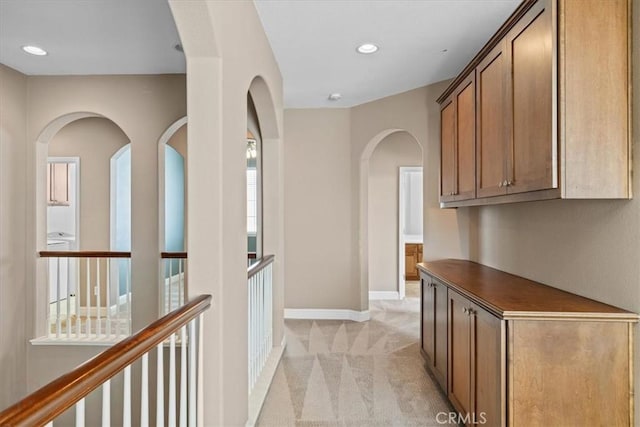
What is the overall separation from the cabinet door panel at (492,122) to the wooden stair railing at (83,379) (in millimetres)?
1915

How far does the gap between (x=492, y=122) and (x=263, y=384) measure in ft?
7.86

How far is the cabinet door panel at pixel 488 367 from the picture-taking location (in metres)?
1.81

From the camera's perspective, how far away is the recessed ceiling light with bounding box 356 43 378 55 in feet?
10.5

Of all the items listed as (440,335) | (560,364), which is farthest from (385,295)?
(560,364)

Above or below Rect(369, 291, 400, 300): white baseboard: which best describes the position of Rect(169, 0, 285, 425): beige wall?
above

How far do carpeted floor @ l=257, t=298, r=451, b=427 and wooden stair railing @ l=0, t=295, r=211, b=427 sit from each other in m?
1.46

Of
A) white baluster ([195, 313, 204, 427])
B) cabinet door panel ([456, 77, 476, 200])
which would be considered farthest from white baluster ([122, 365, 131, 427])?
cabinet door panel ([456, 77, 476, 200])

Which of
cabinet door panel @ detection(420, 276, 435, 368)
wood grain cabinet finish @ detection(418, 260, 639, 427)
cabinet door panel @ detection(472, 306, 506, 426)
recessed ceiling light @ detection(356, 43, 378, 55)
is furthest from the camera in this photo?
recessed ceiling light @ detection(356, 43, 378, 55)

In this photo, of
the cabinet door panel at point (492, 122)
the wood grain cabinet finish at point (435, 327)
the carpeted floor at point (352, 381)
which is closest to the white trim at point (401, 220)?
the carpeted floor at point (352, 381)

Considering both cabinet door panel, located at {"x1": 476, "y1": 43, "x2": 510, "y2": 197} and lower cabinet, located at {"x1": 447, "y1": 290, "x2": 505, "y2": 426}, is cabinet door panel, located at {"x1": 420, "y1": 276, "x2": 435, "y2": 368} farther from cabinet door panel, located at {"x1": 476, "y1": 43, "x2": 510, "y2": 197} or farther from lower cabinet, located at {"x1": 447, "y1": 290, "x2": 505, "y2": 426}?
cabinet door panel, located at {"x1": 476, "y1": 43, "x2": 510, "y2": 197}

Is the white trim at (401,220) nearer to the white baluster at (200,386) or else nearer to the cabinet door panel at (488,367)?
the cabinet door panel at (488,367)

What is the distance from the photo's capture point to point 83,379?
3.20 ft

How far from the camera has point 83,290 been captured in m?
5.67

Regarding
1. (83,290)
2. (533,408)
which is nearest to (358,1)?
(533,408)
